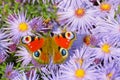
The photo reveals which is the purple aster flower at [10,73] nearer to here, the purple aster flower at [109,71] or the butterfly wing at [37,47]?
the butterfly wing at [37,47]

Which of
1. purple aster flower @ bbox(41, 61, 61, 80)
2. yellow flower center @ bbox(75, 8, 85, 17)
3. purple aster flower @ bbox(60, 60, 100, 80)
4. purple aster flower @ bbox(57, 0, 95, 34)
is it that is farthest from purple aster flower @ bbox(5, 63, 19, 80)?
yellow flower center @ bbox(75, 8, 85, 17)

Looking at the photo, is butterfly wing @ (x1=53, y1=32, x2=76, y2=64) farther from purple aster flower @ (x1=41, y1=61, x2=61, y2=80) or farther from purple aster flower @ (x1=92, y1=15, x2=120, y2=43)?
purple aster flower @ (x1=92, y1=15, x2=120, y2=43)

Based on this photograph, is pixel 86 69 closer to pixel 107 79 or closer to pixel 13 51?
pixel 107 79

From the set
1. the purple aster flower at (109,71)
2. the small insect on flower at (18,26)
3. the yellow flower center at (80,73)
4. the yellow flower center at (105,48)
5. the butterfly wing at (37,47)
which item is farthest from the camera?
the small insect on flower at (18,26)

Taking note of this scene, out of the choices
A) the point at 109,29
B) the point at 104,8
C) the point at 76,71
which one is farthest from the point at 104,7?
the point at 76,71

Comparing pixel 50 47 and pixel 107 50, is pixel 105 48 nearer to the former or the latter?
pixel 107 50

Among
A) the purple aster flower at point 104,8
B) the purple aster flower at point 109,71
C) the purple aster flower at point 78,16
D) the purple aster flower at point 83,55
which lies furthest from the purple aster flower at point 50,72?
the purple aster flower at point 104,8
